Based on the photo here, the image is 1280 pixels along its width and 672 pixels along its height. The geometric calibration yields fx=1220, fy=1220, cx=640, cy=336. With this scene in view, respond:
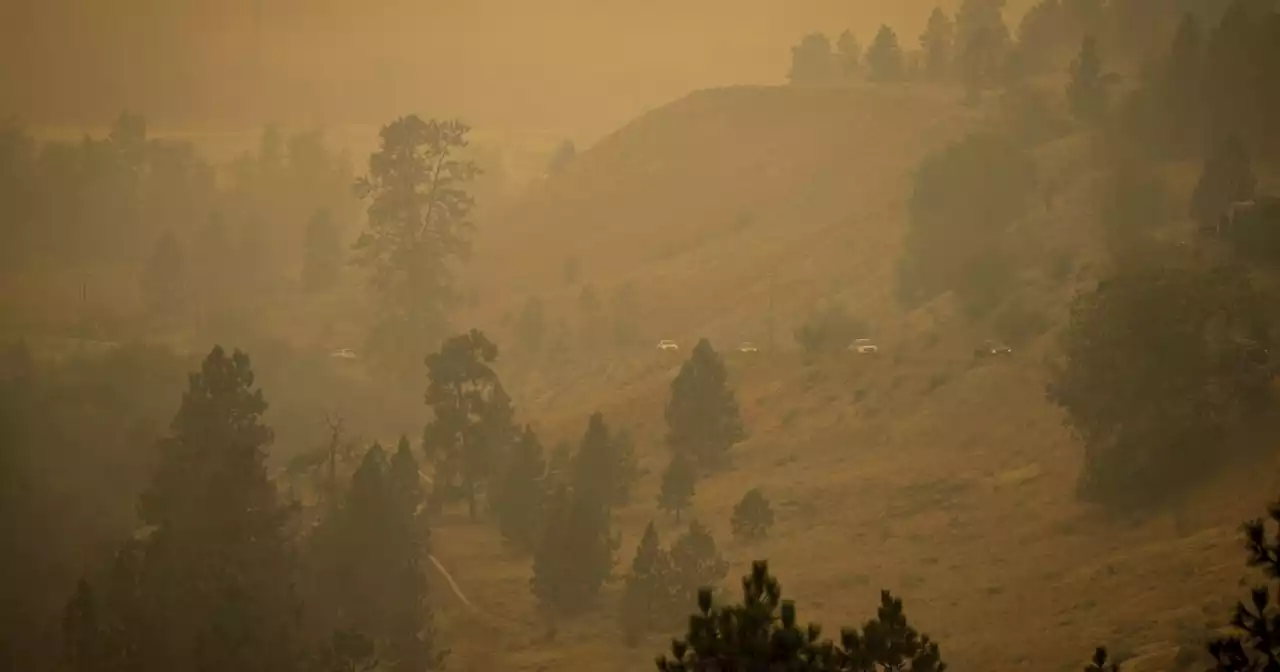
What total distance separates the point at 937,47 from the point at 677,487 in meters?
79.4

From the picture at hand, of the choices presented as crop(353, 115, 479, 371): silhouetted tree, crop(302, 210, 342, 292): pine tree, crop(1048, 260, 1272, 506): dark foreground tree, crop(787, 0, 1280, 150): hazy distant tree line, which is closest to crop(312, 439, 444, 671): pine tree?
crop(1048, 260, 1272, 506): dark foreground tree

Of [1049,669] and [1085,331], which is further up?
[1085,331]

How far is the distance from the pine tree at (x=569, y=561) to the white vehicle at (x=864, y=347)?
26297mm

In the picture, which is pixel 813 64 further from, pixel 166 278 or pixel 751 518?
pixel 751 518

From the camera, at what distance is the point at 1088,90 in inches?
3396

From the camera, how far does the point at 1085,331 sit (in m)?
46.2

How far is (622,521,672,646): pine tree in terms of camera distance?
39062 mm

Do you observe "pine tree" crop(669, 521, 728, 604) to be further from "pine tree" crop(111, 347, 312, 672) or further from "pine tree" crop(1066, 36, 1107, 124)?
"pine tree" crop(1066, 36, 1107, 124)

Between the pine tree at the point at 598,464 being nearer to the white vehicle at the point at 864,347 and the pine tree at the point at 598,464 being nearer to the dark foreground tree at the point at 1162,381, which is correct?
the dark foreground tree at the point at 1162,381

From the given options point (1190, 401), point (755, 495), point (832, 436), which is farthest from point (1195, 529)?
point (832, 436)

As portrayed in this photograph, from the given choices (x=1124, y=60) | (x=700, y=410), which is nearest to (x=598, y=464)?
(x=700, y=410)

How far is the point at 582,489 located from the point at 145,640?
16738 millimetres

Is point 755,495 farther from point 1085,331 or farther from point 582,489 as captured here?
point 1085,331

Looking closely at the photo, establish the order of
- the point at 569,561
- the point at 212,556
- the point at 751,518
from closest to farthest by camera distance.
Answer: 1. the point at 212,556
2. the point at 569,561
3. the point at 751,518
